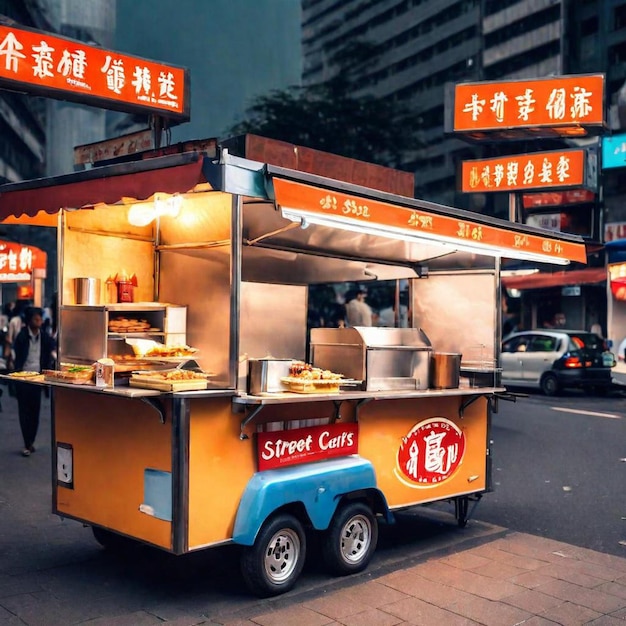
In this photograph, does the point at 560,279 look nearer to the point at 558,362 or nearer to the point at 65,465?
the point at 558,362

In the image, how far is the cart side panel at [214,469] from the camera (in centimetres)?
479

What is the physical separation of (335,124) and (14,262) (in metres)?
19.0

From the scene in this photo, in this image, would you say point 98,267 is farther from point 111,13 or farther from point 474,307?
point 111,13

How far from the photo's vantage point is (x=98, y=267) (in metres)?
6.01

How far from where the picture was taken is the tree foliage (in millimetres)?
29922

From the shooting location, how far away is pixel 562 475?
9352mm

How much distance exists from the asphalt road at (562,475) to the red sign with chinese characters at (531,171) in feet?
14.1

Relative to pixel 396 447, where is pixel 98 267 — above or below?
above

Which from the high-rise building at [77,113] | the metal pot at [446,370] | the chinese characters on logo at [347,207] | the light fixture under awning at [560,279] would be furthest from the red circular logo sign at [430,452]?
the high-rise building at [77,113]

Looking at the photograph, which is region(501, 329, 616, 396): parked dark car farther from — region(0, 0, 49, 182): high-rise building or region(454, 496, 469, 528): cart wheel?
region(0, 0, 49, 182): high-rise building

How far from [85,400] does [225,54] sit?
20599 centimetres

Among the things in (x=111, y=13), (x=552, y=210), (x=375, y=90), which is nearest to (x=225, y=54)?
(x=111, y=13)

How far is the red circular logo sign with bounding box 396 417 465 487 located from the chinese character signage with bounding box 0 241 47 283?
945 cm

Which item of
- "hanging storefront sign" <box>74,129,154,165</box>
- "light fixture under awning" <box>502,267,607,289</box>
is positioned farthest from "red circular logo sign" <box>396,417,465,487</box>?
"light fixture under awning" <box>502,267,607,289</box>
